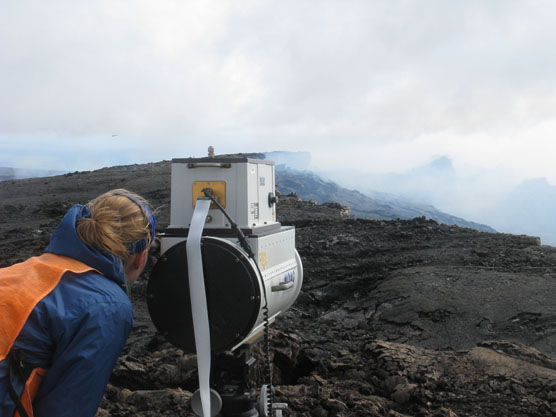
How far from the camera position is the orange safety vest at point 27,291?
1.56m

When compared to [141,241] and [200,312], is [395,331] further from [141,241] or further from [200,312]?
[141,241]

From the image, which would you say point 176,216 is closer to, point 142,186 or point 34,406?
point 34,406

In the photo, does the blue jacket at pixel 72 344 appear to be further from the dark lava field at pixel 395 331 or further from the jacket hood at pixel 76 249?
the dark lava field at pixel 395 331

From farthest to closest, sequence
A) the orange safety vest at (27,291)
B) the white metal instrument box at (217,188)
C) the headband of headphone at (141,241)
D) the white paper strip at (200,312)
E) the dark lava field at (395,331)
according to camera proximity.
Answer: the dark lava field at (395,331) < the white metal instrument box at (217,188) < the white paper strip at (200,312) < the headband of headphone at (141,241) < the orange safety vest at (27,291)

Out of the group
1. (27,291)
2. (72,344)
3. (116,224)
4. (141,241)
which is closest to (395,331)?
(141,241)

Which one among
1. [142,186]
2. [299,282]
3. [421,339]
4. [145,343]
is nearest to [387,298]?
[421,339]

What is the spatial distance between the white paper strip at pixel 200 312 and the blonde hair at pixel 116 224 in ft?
1.17

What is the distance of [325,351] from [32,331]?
400 cm

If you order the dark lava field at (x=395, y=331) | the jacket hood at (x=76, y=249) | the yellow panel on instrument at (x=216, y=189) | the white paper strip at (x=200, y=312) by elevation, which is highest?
the yellow panel on instrument at (x=216, y=189)

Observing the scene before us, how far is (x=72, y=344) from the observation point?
1630mm

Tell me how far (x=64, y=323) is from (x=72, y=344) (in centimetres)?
8

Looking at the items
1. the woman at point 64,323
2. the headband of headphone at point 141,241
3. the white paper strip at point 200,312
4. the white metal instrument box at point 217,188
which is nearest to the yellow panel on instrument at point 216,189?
the white metal instrument box at point 217,188

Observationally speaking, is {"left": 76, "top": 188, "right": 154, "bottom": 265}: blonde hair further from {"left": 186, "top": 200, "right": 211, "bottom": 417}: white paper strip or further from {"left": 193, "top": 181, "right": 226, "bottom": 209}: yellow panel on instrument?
{"left": 193, "top": 181, "right": 226, "bottom": 209}: yellow panel on instrument

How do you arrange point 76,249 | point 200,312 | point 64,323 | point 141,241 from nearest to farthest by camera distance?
1. point 64,323
2. point 76,249
3. point 141,241
4. point 200,312
